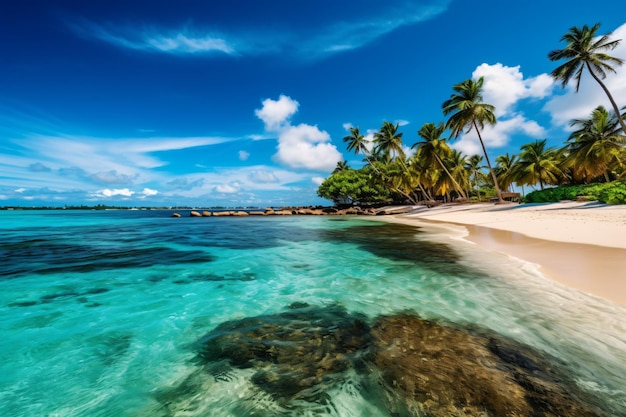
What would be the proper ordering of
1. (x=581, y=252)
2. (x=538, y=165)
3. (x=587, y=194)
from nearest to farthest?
(x=581, y=252) < (x=587, y=194) < (x=538, y=165)

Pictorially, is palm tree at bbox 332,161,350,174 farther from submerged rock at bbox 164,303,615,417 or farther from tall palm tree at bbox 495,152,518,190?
submerged rock at bbox 164,303,615,417

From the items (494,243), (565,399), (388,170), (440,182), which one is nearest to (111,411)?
(565,399)

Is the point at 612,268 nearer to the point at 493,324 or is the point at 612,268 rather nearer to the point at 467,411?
the point at 493,324

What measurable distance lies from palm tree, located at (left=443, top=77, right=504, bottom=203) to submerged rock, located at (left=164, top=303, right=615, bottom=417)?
1341 inches

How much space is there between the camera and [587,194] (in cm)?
2352

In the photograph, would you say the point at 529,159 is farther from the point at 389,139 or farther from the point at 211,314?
the point at 211,314

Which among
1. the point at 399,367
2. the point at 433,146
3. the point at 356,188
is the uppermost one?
the point at 433,146

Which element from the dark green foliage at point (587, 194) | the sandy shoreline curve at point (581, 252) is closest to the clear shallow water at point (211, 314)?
the sandy shoreline curve at point (581, 252)

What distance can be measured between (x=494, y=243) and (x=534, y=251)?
2307 millimetres

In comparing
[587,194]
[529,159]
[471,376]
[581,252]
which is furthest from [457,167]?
[471,376]

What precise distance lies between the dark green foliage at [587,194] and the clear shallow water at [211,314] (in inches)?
704

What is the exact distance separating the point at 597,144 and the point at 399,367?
38.2 metres

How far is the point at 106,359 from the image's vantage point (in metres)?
3.63

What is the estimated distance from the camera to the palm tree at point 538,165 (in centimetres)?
3572
